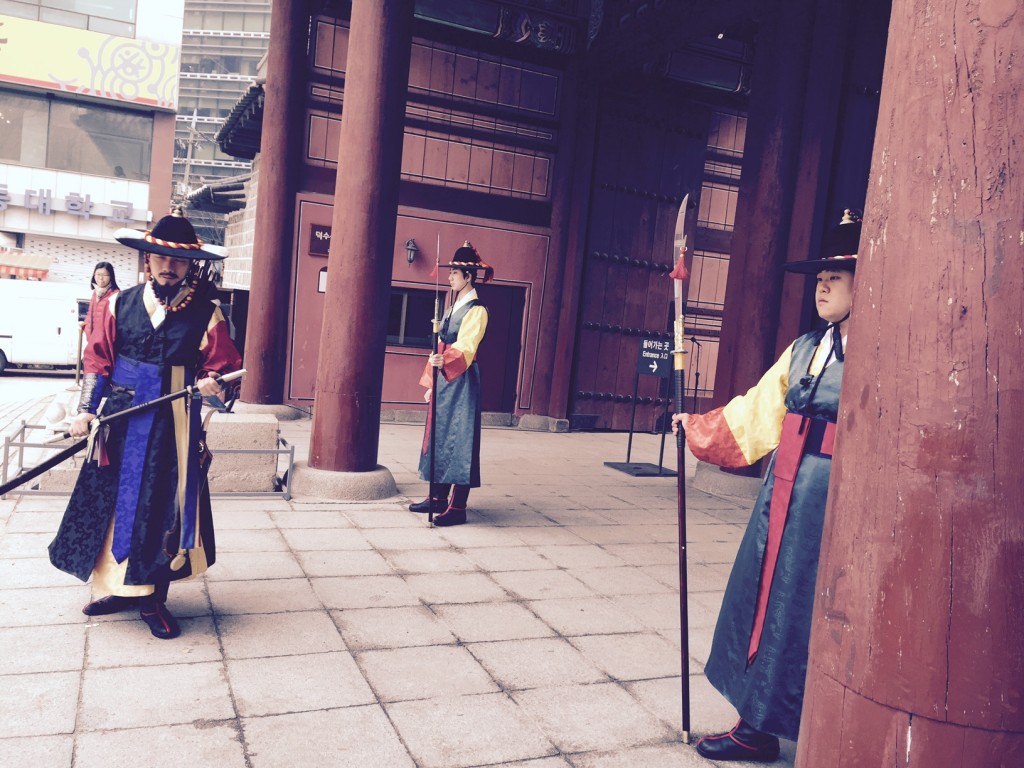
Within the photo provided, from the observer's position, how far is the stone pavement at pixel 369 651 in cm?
245

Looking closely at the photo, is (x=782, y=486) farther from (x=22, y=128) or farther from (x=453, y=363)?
(x=22, y=128)

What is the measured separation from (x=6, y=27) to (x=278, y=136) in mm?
12829

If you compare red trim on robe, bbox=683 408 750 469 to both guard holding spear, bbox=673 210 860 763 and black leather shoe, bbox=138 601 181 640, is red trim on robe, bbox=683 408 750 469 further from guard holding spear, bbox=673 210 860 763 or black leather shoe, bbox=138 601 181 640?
black leather shoe, bbox=138 601 181 640

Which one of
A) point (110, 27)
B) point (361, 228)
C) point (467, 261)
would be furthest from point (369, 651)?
point (110, 27)

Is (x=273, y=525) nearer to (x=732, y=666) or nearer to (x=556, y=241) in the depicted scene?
(x=732, y=666)

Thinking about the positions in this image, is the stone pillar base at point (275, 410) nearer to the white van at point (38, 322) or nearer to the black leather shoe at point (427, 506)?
the black leather shoe at point (427, 506)

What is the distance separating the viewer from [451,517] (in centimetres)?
525

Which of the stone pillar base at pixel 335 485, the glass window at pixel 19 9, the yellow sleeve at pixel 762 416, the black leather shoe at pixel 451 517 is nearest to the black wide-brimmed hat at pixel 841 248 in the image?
the yellow sleeve at pixel 762 416

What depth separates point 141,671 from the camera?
9.27ft

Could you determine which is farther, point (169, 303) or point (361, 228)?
point (361, 228)

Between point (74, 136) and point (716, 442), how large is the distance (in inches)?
760

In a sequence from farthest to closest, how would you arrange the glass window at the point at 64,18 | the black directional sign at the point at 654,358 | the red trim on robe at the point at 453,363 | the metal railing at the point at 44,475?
1. the glass window at the point at 64,18
2. the black directional sign at the point at 654,358
3. the red trim on robe at the point at 453,363
4. the metal railing at the point at 44,475

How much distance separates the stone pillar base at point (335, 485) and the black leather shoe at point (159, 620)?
7.64 feet

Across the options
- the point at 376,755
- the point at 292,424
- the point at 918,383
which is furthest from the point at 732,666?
the point at 292,424
